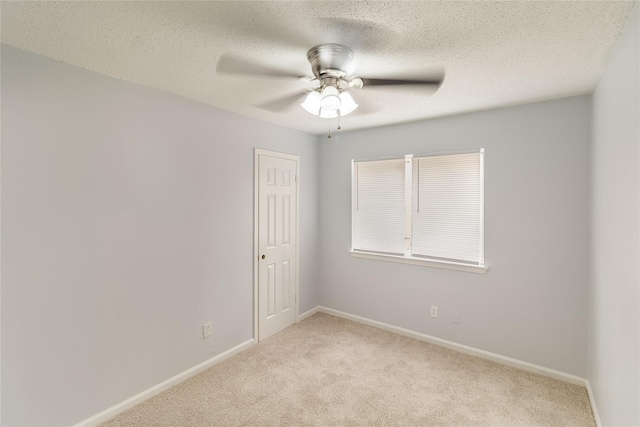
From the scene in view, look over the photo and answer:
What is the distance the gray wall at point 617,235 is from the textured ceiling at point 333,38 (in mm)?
214

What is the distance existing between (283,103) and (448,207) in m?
1.96

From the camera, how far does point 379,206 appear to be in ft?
12.1

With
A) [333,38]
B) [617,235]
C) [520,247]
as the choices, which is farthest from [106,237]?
[520,247]

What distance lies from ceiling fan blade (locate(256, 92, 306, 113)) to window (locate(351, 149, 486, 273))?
1330 mm

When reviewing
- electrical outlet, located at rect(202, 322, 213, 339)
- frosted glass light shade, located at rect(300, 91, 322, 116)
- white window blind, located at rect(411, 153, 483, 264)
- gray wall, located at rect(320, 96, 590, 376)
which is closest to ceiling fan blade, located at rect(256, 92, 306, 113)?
frosted glass light shade, located at rect(300, 91, 322, 116)

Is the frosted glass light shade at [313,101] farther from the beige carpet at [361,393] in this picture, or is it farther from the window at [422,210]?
the beige carpet at [361,393]

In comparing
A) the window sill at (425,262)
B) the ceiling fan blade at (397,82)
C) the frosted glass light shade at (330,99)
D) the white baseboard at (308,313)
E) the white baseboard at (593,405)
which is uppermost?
the ceiling fan blade at (397,82)

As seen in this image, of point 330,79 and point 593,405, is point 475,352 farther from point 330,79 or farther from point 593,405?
point 330,79

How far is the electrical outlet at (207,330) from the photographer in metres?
2.78

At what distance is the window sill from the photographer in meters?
2.98

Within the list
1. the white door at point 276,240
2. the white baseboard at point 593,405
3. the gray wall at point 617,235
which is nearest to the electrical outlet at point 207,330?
the white door at point 276,240

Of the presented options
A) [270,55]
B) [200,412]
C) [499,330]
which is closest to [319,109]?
[270,55]

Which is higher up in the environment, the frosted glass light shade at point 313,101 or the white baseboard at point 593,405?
the frosted glass light shade at point 313,101

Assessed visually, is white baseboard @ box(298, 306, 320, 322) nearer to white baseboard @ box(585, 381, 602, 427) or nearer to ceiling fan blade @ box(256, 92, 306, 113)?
ceiling fan blade @ box(256, 92, 306, 113)
